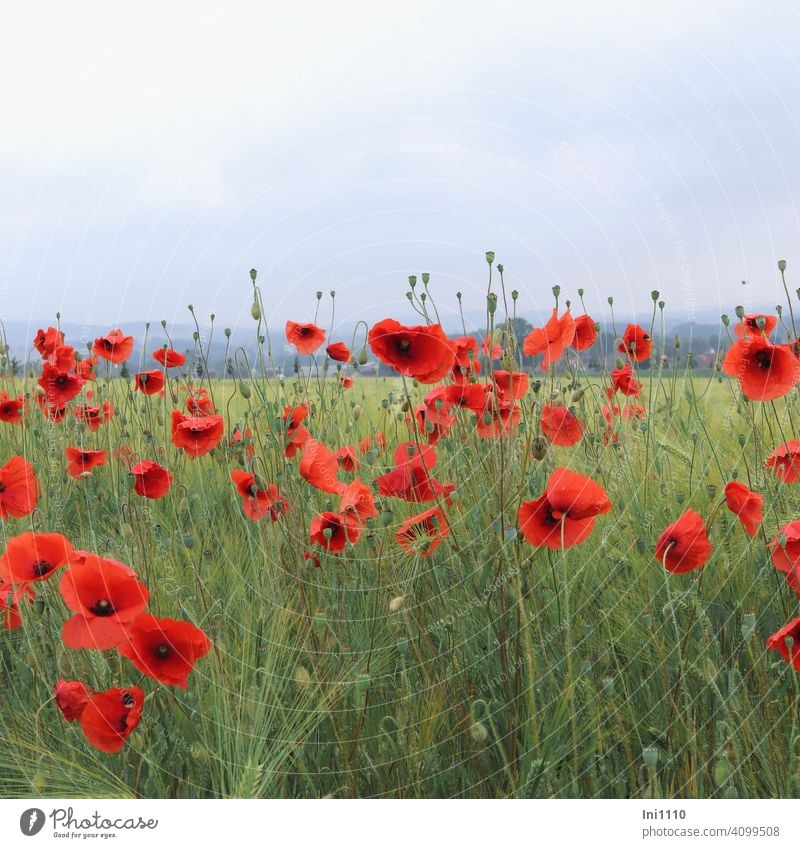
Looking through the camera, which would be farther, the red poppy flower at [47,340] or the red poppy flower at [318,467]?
the red poppy flower at [47,340]

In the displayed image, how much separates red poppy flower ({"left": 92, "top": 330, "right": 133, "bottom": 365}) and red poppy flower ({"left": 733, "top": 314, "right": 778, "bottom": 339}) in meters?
1.66

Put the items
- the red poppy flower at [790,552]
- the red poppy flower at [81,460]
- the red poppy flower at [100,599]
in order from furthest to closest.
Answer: the red poppy flower at [81,460]
the red poppy flower at [790,552]
the red poppy flower at [100,599]

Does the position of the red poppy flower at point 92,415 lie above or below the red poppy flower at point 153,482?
above

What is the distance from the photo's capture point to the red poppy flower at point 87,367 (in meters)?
2.35

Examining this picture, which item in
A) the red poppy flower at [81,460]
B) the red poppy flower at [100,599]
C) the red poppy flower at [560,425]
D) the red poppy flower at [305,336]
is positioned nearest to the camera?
the red poppy flower at [100,599]

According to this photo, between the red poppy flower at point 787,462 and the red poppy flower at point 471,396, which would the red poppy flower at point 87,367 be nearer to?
the red poppy flower at point 471,396

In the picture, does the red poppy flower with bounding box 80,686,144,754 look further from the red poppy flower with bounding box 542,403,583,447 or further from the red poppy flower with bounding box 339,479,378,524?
the red poppy flower with bounding box 542,403,583,447

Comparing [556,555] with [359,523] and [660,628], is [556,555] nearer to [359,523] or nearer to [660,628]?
[660,628]

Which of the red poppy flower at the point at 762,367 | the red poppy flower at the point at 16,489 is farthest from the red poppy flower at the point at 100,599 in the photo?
the red poppy flower at the point at 762,367

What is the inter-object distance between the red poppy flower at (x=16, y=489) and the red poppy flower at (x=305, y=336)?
2.55 ft

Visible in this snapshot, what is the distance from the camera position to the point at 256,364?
1845 millimetres

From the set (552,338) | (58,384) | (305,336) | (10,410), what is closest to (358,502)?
A: (552,338)

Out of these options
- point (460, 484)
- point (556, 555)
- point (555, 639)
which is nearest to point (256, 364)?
point (460, 484)

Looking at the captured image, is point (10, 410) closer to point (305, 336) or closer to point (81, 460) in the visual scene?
point (81, 460)
